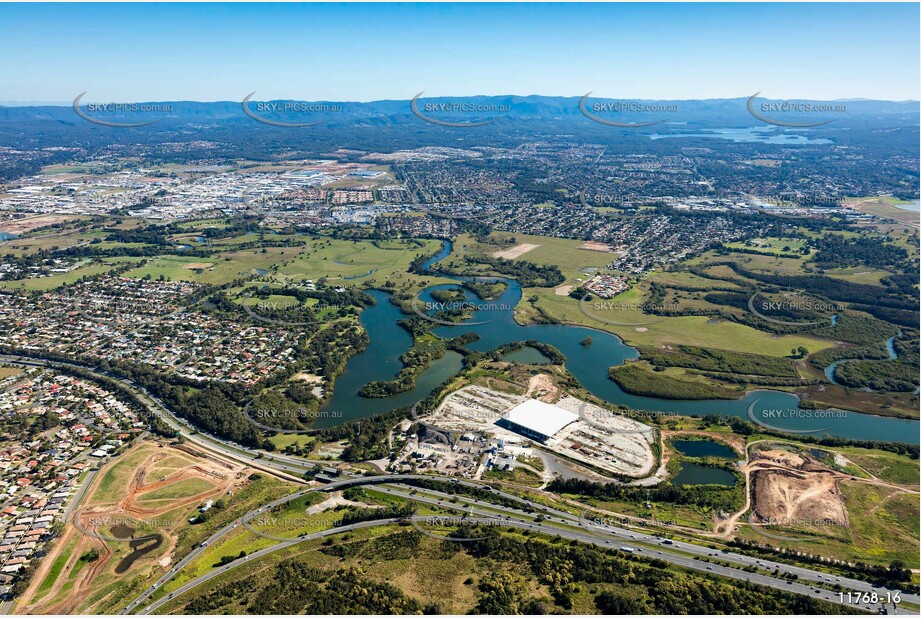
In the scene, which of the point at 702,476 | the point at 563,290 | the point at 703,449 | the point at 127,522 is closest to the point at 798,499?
the point at 702,476

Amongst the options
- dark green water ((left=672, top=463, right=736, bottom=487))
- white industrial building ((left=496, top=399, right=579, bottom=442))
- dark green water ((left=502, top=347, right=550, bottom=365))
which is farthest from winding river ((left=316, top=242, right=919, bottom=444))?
dark green water ((left=672, top=463, right=736, bottom=487))

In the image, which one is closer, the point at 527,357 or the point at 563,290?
the point at 527,357

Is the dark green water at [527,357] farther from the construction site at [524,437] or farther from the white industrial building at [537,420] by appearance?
the white industrial building at [537,420]

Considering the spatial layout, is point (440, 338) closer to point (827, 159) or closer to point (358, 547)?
point (358, 547)

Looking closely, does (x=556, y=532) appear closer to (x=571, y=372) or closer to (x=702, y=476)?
(x=702, y=476)

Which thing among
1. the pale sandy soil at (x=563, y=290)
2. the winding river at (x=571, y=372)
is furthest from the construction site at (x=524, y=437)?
the pale sandy soil at (x=563, y=290)
